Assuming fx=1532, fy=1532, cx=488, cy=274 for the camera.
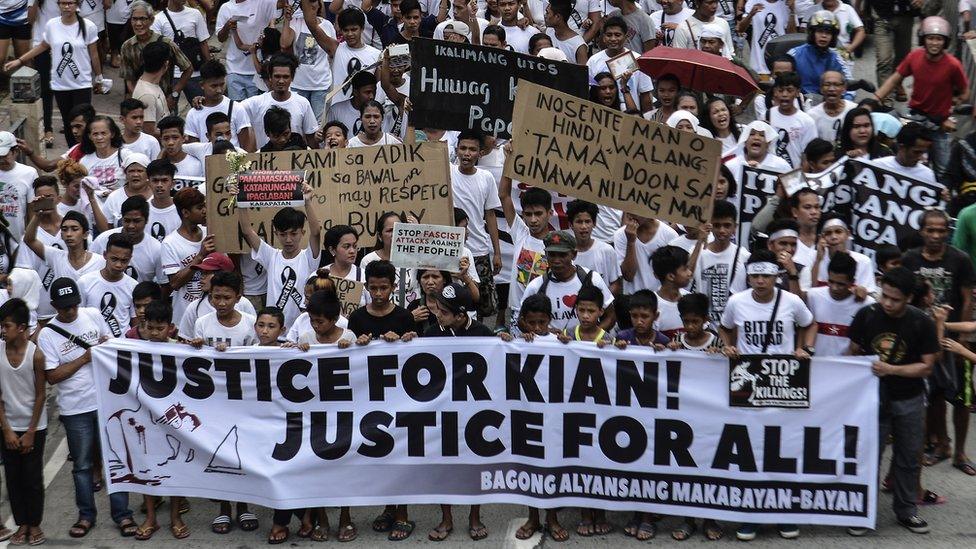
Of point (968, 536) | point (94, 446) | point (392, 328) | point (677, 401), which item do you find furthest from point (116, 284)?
point (968, 536)

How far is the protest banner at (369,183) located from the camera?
1261 cm

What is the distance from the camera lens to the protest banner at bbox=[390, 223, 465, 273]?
11180mm

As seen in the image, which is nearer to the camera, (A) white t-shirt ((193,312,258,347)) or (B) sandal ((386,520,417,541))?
(B) sandal ((386,520,417,541))

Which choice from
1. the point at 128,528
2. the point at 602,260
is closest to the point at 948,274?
the point at 602,260

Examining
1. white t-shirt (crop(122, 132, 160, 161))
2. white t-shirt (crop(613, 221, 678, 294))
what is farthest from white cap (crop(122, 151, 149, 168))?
white t-shirt (crop(613, 221, 678, 294))

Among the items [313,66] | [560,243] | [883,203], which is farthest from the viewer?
[313,66]

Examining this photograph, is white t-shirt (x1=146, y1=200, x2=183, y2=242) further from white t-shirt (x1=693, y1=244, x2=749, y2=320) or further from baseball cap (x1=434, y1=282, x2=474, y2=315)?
white t-shirt (x1=693, y1=244, x2=749, y2=320)

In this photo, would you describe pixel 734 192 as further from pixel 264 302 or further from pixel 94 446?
pixel 94 446

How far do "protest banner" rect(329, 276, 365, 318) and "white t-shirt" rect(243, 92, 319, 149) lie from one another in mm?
3377

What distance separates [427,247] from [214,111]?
4.36 m

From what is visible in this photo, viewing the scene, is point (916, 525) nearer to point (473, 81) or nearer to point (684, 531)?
point (684, 531)

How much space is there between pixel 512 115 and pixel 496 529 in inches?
142

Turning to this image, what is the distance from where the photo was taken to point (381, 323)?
10.9 m

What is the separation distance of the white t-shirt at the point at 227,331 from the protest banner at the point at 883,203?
5.03 metres
